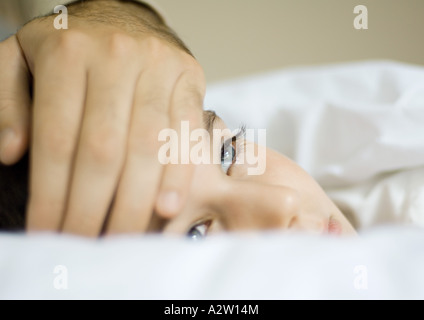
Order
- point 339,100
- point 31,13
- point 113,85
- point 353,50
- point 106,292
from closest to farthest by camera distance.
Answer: point 106,292
point 113,85
point 31,13
point 339,100
point 353,50

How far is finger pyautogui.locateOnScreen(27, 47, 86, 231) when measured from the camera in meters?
0.33

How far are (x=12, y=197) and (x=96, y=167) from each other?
16 cm

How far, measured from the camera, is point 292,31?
1.29 meters

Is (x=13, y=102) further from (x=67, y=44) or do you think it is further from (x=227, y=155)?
(x=227, y=155)

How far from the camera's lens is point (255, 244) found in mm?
285

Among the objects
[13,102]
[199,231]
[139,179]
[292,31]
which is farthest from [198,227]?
[292,31]

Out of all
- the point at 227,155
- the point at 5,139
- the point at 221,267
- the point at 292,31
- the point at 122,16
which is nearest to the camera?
the point at 221,267

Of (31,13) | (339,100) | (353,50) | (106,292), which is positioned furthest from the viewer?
(353,50)

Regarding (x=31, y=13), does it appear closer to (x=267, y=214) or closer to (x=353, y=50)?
(x=267, y=214)

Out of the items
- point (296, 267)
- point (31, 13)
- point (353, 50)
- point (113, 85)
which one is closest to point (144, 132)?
point (113, 85)

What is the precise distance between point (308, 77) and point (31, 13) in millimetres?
551

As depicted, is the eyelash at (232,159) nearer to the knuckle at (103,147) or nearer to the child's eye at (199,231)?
the child's eye at (199,231)
